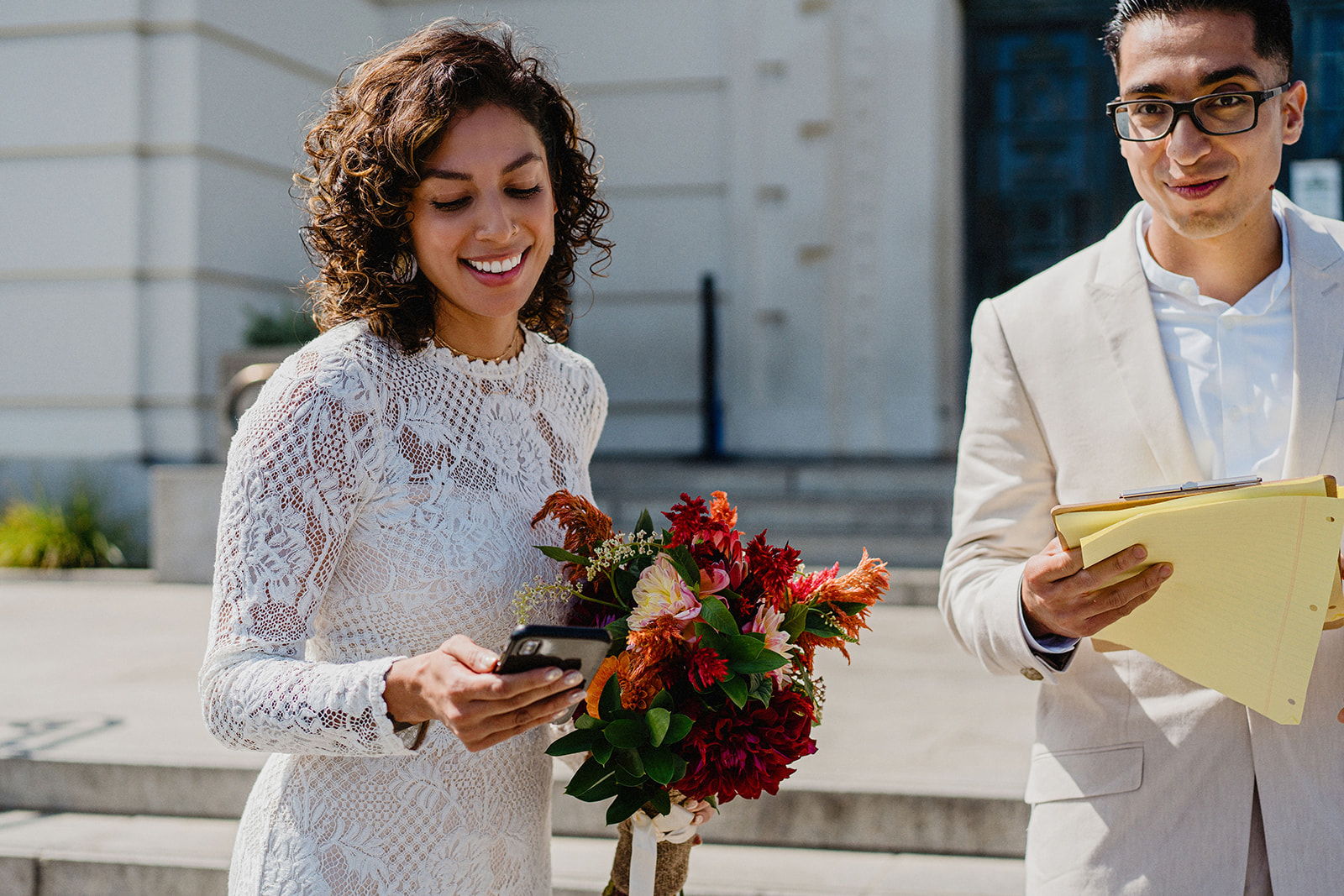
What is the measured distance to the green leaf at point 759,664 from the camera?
1.60m

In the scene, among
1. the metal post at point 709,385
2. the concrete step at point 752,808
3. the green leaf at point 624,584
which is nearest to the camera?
the green leaf at point 624,584

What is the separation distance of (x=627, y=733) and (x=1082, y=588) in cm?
61

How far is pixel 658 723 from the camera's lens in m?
1.57

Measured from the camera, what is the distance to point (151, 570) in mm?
8305

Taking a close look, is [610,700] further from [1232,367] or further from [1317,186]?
[1317,186]

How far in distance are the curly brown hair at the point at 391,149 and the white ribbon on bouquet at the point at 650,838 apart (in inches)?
30.3

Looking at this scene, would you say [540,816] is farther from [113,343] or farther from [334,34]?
[334,34]

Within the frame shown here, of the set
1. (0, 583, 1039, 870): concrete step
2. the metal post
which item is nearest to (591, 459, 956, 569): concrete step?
the metal post

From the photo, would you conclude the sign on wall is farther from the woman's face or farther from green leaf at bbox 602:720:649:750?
green leaf at bbox 602:720:649:750

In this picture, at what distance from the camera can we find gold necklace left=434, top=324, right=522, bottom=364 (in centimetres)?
190

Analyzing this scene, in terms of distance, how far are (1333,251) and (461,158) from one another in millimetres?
1370

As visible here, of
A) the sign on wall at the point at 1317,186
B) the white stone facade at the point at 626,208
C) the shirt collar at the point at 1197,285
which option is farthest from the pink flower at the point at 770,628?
the sign on wall at the point at 1317,186

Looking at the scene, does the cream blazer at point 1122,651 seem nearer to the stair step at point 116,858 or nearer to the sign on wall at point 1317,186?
the stair step at point 116,858

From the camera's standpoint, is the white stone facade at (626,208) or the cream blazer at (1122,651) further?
the white stone facade at (626,208)
